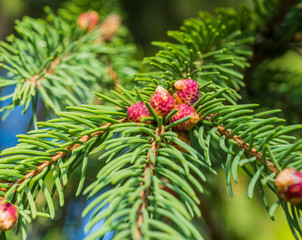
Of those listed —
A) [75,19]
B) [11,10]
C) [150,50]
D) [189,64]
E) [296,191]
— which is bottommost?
[296,191]

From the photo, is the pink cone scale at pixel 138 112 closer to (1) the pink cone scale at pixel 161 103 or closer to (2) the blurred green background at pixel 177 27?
(1) the pink cone scale at pixel 161 103

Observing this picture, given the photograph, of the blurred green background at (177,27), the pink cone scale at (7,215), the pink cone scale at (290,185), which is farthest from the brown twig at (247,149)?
the blurred green background at (177,27)

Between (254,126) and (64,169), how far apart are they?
25 centimetres

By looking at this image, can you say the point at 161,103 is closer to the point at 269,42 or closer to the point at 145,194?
the point at 145,194

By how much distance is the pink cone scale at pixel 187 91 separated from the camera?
0.40 meters

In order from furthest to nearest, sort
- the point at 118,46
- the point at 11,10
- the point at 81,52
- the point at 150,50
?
the point at 11,10 < the point at 150,50 < the point at 118,46 < the point at 81,52

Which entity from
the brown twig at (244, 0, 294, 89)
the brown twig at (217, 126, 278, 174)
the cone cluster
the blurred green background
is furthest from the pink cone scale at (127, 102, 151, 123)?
the blurred green background

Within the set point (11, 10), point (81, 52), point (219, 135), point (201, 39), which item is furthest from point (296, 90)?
point (11, 10)

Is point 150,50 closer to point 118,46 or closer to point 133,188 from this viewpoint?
point 118,46

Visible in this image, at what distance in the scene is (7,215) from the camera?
0.33 m

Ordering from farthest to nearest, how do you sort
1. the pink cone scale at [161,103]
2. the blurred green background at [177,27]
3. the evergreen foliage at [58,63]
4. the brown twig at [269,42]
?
the blurred green background at [177,27] < the brown twig at [269,42] < the evergreen foliage at [58,63] < the pink cone scale at [161,103]

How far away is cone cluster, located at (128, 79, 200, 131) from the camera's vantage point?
374 mm

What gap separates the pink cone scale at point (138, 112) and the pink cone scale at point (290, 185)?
175 millimetres

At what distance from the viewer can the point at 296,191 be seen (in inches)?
A: 12.0
